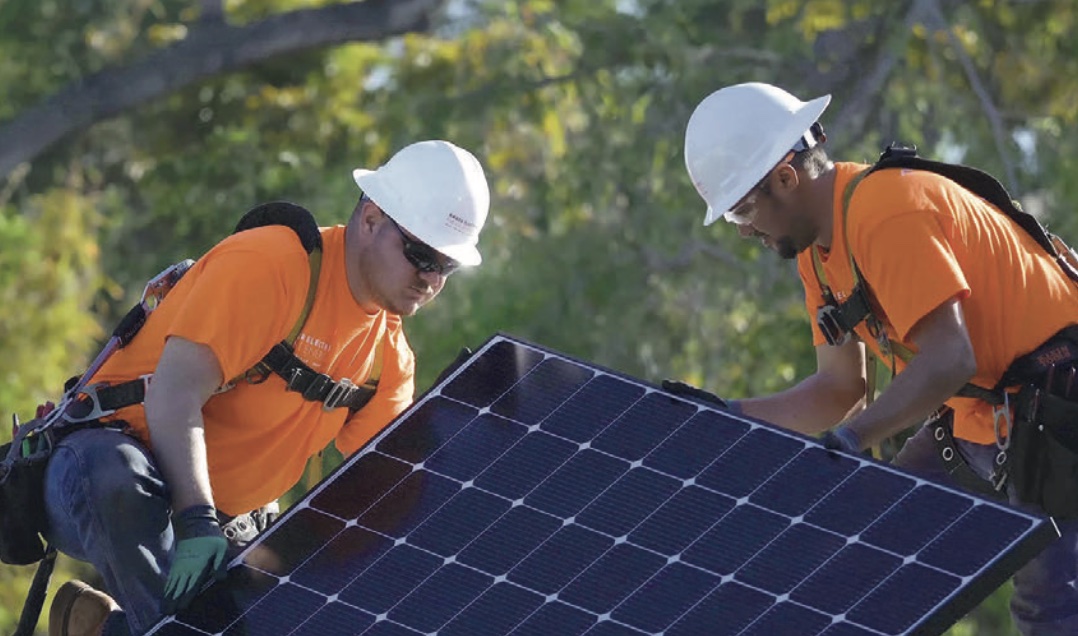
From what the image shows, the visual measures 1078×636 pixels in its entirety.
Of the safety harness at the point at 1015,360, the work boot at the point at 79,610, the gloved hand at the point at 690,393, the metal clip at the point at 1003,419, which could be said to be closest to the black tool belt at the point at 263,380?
the work boot at the point at 79,610

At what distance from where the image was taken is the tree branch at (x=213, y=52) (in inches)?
1021

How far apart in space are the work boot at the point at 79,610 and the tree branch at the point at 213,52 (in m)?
16.1

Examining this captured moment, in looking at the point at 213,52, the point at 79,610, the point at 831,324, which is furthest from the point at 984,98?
the point at 79,610

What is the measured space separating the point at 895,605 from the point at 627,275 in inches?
522

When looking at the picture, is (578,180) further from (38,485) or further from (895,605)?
(895,605)

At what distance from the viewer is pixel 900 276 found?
8.50 meters

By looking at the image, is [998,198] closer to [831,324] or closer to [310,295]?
[831,324]

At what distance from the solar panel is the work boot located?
1481mm

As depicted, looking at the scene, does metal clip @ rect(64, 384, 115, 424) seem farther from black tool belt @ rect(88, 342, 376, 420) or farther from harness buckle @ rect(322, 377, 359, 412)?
harness buckle @ rect(322, 377, 359, 412)

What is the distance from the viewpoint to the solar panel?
7.86 meters

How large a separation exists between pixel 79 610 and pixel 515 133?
14623 millimetres

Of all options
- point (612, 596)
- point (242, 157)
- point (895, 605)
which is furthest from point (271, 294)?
point (242, 157)

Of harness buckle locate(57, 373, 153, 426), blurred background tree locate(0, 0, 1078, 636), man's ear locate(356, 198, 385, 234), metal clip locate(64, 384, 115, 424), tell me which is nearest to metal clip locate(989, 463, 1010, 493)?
man's ear locate(356, 198, 385, 234)

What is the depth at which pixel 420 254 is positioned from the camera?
30.5 ft
